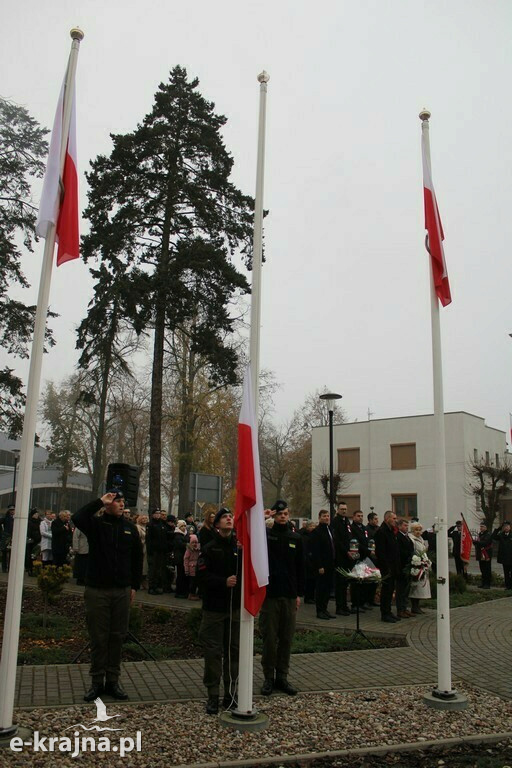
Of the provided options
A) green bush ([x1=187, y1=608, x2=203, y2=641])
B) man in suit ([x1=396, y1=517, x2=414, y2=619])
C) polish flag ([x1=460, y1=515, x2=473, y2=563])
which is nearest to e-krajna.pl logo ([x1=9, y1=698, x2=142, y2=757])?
green bush ([x1=187, y1=608, x2=203, y2=641])

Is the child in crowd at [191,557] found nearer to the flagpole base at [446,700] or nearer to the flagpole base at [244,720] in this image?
the flagpole base at [446,700]

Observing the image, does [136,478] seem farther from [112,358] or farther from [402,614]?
[112,358]

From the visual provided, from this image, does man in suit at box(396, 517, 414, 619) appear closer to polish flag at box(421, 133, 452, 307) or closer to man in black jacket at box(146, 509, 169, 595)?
man in black jacket at box(146, 509, 169, 595)

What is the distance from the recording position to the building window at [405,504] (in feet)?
146

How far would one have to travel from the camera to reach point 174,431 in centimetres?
3684

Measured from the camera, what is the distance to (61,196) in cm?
668

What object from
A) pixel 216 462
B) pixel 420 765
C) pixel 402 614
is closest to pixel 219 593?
pixel 420 765

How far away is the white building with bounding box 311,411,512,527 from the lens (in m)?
42.5

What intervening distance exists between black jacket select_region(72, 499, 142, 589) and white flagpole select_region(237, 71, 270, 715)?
5.33 feet

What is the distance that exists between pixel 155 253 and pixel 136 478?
12.2 meters

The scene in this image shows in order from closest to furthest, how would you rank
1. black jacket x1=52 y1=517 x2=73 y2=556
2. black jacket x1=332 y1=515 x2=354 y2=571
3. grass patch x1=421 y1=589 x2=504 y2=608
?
black jacket x1=332 y1=515 x2=354 y2=571 → grass patch x1=421 y1=589 x2=504 y2=608 → black jacket x1=52 y1=517 x2=73 y2=556

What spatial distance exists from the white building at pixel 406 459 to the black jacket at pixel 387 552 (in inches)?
1183

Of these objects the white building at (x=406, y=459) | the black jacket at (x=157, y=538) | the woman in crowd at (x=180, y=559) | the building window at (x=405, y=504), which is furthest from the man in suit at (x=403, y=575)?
the building window at (x=405, y=504)

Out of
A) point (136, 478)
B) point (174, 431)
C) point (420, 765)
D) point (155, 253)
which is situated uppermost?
point (155, 253)
